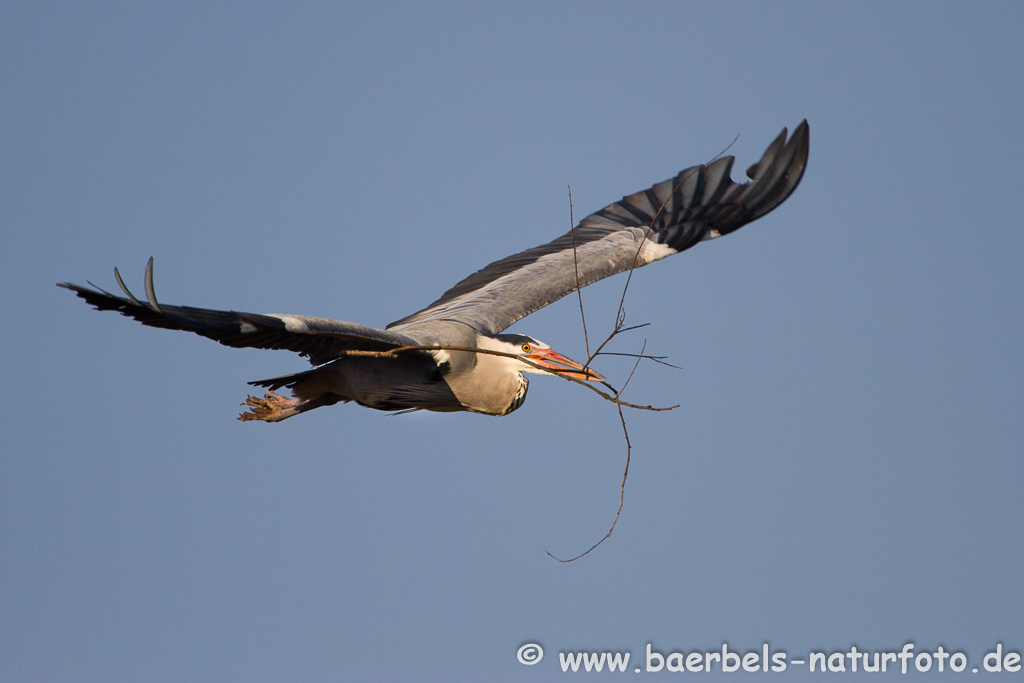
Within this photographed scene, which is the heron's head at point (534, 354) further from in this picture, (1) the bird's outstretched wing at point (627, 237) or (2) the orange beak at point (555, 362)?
(1) the bird's outstretched wing at point (627, 237)

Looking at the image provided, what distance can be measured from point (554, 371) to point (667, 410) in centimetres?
233

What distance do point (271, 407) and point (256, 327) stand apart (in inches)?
86.7

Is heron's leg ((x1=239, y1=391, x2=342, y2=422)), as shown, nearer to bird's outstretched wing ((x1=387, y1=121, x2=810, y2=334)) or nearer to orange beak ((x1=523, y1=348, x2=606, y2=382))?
bird's outstretched wing ((x1=387, y1=121, x2=810, y2=334))

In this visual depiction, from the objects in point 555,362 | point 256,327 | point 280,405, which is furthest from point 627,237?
point 256,327

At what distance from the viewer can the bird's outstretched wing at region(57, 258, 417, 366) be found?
5.16m

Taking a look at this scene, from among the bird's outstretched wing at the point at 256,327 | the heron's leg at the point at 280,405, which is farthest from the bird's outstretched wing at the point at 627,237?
the bird's outstretched wing at the point at 256,327

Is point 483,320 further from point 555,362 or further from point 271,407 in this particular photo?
point 271,407

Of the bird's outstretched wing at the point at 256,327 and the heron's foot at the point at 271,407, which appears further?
the heron's foot at the point at 271,407

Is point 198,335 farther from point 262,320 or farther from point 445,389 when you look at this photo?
point 445,389

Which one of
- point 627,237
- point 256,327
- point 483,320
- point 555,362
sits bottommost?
point 256,327

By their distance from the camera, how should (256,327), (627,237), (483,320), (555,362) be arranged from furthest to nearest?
(627,237) → (483,320) → (555,362) → (256,327)

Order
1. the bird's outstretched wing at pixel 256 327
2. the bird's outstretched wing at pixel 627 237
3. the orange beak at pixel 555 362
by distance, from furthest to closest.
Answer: the bird's outstretched wing at pixel 627 237, the orange beak at pixel 555 362, the bird's outstretched wing at pixel 256 327

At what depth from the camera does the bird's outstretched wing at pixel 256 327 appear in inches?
203

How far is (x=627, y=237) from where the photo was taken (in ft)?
32.3
